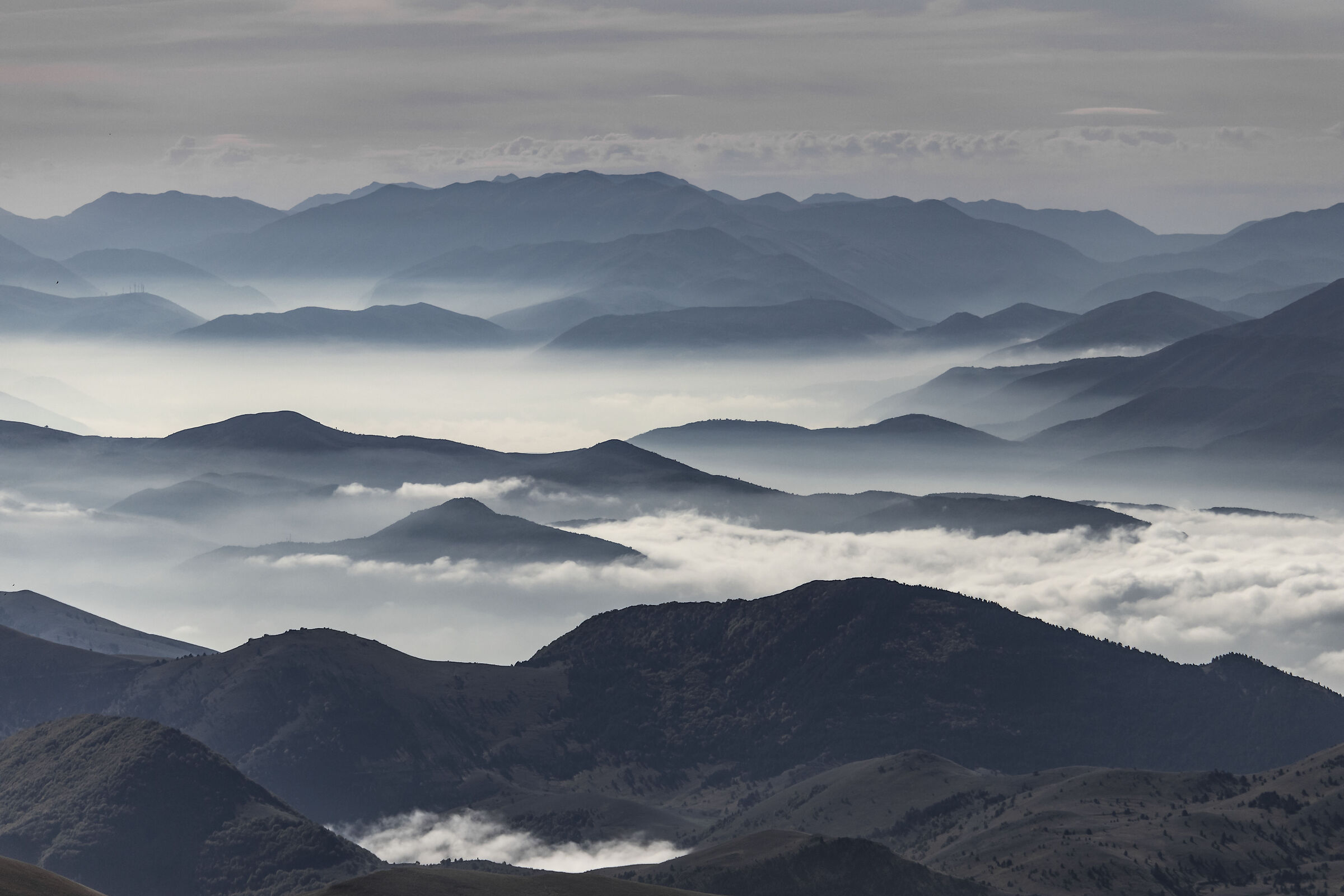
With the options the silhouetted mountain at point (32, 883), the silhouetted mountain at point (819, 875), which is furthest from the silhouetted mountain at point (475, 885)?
the silhouetted mountain at point (819, 875)

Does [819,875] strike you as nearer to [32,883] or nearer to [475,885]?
[475,885]

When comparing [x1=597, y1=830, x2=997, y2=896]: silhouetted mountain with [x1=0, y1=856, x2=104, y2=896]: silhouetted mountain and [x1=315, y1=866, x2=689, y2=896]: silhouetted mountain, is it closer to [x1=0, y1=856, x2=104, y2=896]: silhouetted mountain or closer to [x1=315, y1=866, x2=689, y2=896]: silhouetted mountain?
[x1=315, y1=866, x2=689, y2=896]: silhouetted mountain

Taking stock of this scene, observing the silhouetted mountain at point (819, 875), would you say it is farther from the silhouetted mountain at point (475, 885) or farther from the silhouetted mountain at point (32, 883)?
the silhouetted mountain at point (32, 883)

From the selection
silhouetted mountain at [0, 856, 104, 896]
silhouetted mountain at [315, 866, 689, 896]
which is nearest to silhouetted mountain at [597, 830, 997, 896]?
silhouetted mountain at [315, 866, 689, 896]

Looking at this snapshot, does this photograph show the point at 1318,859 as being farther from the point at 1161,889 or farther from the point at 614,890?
the point at 614,890

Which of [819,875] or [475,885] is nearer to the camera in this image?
[475,885]

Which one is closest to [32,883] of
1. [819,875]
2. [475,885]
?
[475,885]
